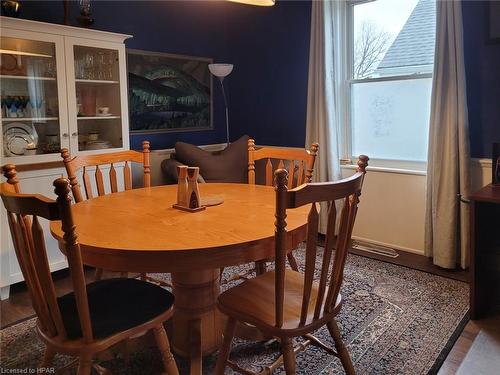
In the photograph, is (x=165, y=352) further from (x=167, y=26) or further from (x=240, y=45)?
(x=240, y=45)

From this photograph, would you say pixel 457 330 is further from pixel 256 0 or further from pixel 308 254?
pixel 256 0

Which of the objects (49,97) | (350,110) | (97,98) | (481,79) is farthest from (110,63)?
(481,79)

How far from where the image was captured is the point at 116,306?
149cm

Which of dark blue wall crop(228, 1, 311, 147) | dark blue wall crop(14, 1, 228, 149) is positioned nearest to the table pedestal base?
dark blue wall crop(14, 1, 228, 149)

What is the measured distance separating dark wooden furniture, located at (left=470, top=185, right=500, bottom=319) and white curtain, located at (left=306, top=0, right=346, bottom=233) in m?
1.43

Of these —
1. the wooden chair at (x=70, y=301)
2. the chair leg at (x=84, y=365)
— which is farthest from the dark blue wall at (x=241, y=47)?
the chair leg at (x=84, y=365)

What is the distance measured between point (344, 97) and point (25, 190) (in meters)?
2.62

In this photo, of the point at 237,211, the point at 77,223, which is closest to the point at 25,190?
the point at 77,223

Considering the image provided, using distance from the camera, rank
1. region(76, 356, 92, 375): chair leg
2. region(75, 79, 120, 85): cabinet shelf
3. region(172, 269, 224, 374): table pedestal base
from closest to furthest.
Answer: region(76, 356, 92, 375): chair leg < region(172, 269, 224, 374): table pedestal base < region(75, 79, 120, 85): cabinet shelf

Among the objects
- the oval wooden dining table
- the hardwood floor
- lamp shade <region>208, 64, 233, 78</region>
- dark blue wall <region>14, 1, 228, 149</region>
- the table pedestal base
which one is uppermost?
dark blue wall <region>14, 1, 228, 149</region>

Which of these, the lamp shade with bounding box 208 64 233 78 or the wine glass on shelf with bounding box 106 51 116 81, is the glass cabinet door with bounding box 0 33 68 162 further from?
the lamp shade with bounding box 208 64 233 78

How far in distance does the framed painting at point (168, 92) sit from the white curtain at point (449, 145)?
2301 millimetres

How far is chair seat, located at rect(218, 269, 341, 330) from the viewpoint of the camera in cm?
141

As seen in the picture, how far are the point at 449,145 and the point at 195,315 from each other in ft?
6.97
